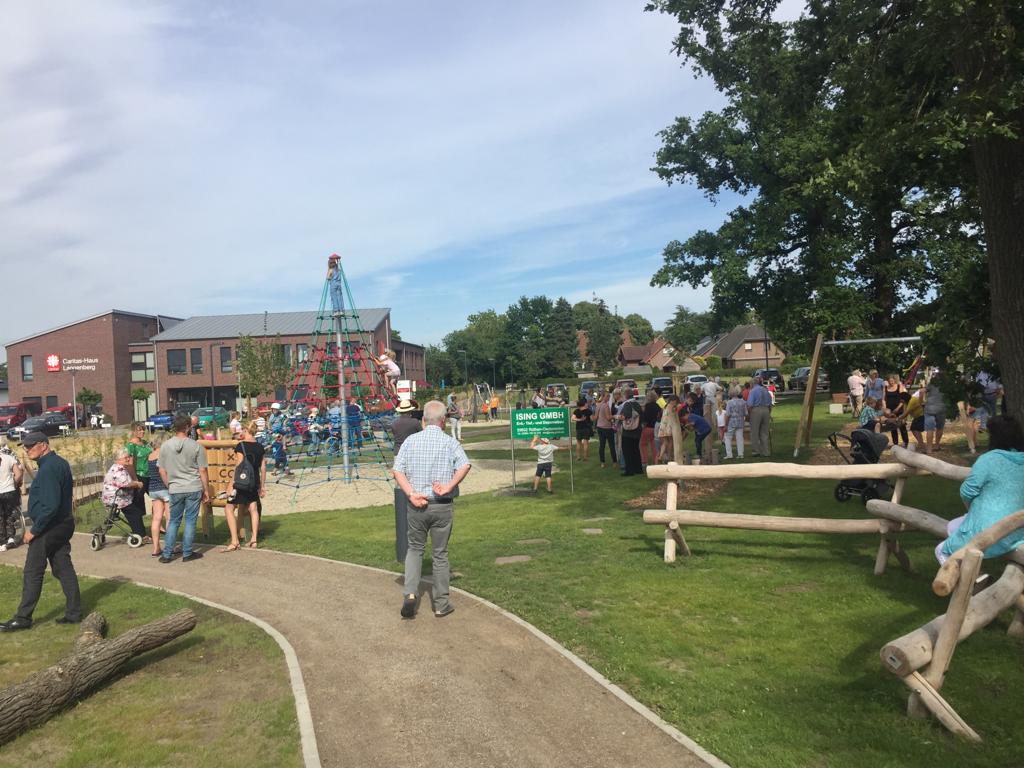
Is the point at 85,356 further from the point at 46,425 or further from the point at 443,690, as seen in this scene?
the point at 443,690

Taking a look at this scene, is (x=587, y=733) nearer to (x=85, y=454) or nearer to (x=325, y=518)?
(x=325, y=518)

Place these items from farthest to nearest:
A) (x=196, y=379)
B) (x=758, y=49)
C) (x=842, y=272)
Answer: (x=196, y=379), (x=842, y=272), (x=758, y=49)

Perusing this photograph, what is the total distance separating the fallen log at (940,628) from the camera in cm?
397

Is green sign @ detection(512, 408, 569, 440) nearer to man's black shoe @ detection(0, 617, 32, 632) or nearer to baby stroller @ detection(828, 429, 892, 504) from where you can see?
baby stroller @ detection(828, 429, 892, 504)

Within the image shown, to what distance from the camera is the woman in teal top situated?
5.18 metres

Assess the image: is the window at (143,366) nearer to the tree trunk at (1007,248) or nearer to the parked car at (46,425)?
the parked car at (46,425)

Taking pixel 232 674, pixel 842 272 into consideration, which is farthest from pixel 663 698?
pixel 842 272

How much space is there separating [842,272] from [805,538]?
2248cm

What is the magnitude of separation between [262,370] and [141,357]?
23611 millimetres

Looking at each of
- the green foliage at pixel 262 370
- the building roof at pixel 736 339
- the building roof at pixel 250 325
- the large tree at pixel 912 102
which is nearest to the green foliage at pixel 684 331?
the building roof at pixel 736 339

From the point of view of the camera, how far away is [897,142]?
8508mm

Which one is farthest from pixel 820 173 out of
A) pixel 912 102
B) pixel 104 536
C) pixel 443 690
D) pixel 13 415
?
pixel 13 415

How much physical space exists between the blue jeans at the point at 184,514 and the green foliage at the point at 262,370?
4157 cm

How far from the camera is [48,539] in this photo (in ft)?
23.0
